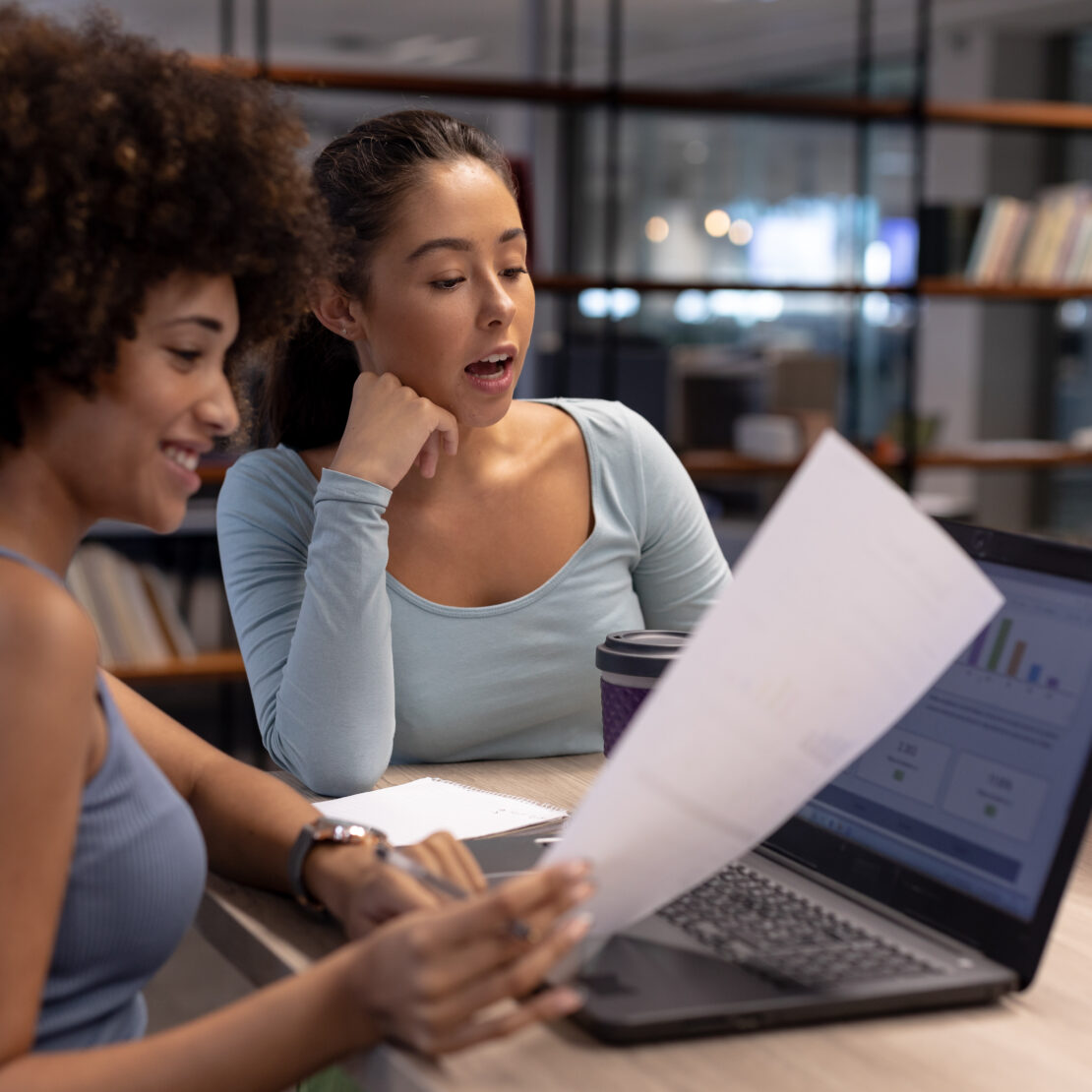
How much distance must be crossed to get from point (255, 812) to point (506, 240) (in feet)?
2.25

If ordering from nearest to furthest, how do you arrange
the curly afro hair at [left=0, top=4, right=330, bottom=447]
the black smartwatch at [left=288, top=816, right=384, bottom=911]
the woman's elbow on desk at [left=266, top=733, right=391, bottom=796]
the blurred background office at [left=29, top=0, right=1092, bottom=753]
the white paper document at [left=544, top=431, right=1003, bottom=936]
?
1. the white paper document at [left=544, top=431, right=1003, bottom=936]
2. the curly afro hair at [left=0, top=4, right=330, bottom=447]
3. the black smartwatch at [left=288, top=816, right=384, bottom=911]
4. the woman's elbow on desk at [left=266, top=733, right=391, bottom=796]
5. the blurred background office at [left=29, top=0, right=1092, bottom=753]

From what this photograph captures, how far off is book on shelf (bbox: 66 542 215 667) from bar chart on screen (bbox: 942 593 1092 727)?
2745 mm

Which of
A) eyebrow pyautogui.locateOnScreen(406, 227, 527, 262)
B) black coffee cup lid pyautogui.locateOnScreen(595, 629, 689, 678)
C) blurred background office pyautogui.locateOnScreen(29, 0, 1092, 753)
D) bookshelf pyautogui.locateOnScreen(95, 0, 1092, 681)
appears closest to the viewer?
black coffee cup lid pyautogui.locateOnScreen(595, 629, 689, 678)

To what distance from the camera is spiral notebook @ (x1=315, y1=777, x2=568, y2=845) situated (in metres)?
1.10

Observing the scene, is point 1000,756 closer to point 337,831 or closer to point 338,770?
point 337,831

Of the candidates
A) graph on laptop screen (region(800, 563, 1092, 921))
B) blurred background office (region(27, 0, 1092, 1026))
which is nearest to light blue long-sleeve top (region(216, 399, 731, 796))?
blurred background office (region(27, 0, 1092, 1026))

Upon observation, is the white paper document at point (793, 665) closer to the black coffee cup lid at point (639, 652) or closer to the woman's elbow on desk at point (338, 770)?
the black coffee cup lid at point (639, 652)

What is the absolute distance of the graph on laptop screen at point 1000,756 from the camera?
0.81m

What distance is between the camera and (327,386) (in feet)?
5.26

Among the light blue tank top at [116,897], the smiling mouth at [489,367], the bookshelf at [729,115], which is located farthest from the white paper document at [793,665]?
the bookshelf at [729,115]

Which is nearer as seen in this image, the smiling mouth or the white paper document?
the white paper document

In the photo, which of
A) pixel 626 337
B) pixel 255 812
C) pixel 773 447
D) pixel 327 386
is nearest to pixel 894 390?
pixel 626 337

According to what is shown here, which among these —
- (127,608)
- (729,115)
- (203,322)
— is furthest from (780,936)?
(729,115)

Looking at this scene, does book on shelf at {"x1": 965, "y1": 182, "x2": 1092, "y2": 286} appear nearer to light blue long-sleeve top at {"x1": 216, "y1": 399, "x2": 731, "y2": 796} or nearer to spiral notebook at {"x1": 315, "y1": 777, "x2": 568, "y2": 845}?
light blue long-sleeve top at {"x1": 216, "y1": 399, "x2": 731, "y2": 796}
